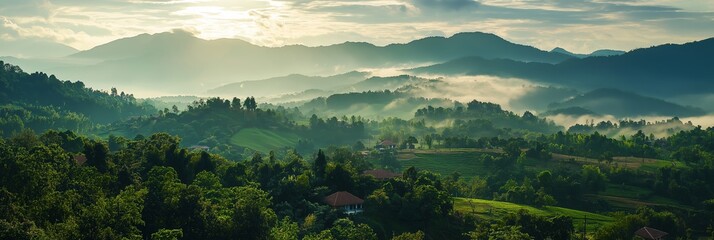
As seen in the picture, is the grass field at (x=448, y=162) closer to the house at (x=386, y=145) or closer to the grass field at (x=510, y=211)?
the house at (x=386, y=145)

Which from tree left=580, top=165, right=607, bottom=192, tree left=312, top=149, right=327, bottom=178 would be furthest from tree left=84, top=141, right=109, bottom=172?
tree left=580, top=165, right=607, bottom=192

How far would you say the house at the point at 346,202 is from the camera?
70375mm

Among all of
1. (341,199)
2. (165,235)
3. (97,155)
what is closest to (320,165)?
(341,199)

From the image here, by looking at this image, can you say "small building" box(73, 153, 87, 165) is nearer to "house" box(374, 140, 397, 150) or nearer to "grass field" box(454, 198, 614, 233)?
"grass field" box(454, 198, 614, 233)

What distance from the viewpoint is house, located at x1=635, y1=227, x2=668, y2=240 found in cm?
7836

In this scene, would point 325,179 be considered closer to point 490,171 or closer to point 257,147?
point 490,171

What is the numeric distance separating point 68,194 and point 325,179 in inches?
1370

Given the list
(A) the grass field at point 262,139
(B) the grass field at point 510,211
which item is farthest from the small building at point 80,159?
(A) the grass field at point 262,139

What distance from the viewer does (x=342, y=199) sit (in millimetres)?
71438

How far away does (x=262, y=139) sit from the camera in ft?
599

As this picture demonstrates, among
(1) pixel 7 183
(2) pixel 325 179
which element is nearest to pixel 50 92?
(2) pixel 325 179

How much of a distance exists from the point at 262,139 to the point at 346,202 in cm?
11382

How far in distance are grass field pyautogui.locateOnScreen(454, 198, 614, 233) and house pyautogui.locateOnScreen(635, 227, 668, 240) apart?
545cm

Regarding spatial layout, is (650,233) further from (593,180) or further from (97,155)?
(97,155)
